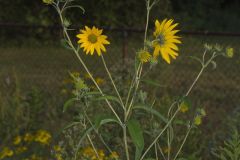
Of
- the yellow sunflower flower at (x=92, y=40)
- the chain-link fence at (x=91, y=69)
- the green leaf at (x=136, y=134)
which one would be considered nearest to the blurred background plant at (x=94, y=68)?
the chain-link fence at (x=91, y=69)

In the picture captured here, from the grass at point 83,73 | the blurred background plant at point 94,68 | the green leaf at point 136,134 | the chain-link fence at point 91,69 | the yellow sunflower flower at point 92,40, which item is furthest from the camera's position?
the chain-link fence at point 91,69

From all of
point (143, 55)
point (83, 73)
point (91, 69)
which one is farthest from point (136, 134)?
point (91, 69)

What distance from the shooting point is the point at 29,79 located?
11.5m

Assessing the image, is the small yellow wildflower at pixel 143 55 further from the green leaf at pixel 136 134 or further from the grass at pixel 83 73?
the grass at pixel 83 73

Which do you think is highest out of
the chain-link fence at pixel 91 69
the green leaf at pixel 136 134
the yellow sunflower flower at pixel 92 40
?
the yellow sunflower flower at pixel 92 40

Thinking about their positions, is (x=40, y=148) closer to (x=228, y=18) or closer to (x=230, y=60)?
(x=230, y=60)

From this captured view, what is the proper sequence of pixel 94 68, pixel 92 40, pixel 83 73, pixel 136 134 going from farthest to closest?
pixel 94 68 < pixel 83 73 < pixel 92 40 < pixel 136 134

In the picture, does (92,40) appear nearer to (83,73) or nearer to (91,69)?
(83,73)

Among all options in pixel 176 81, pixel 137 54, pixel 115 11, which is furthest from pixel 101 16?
pixel 137 54

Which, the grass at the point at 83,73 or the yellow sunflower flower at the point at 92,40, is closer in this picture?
the yellow sunflower flower at the point at 92,40

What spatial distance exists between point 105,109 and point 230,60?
8.37 meters

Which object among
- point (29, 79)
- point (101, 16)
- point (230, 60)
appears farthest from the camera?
point (101, 16)

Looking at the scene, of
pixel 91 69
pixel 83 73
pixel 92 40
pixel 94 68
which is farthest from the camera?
→ pixel 94 68

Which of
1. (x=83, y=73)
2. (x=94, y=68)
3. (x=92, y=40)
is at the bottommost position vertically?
(x=94, y=68)
